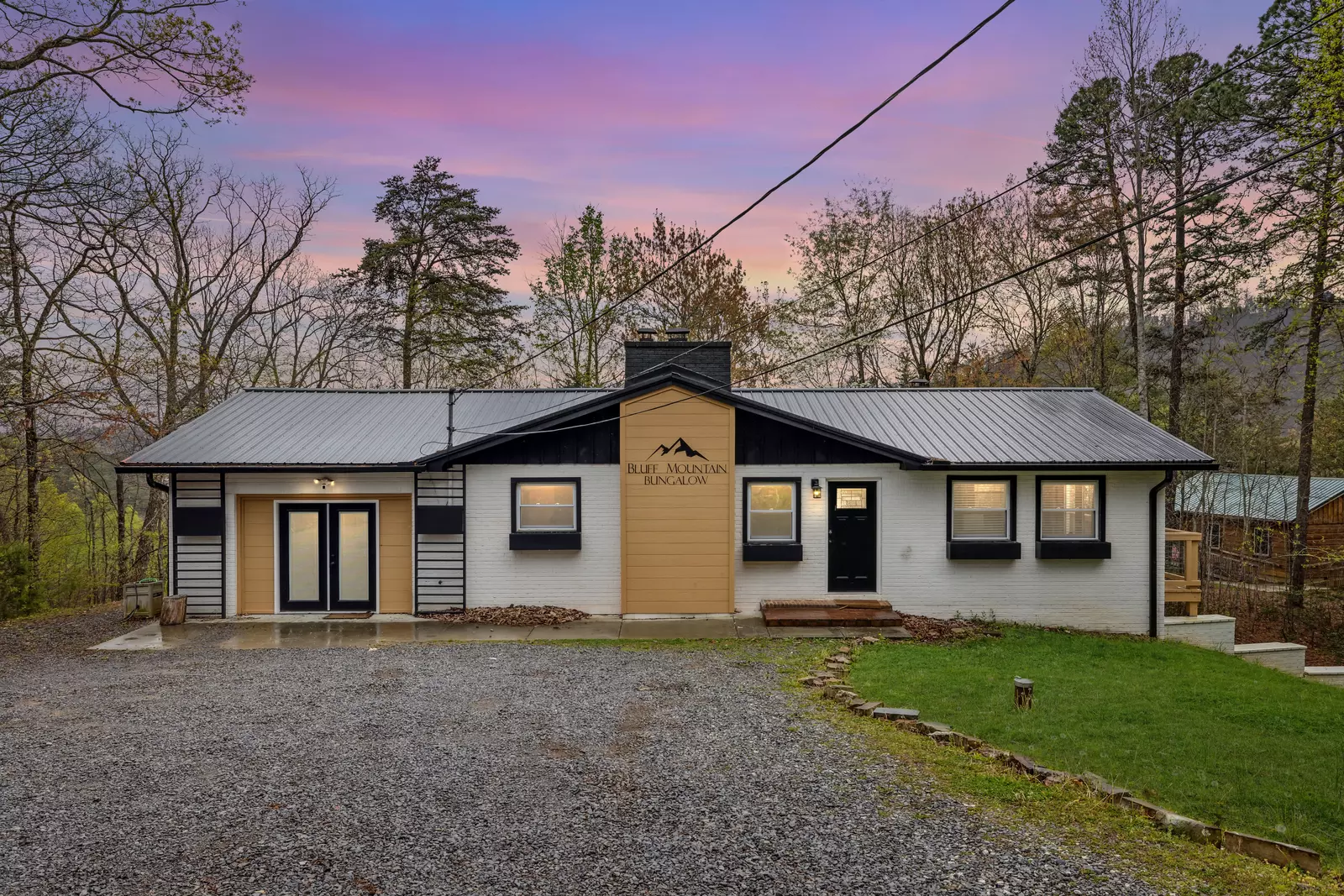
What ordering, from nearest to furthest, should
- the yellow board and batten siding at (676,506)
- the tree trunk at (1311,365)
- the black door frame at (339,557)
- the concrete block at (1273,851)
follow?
1. the concrete block at (1273,851)
2. the yellow board and batten siding at (676,506)
3. the black door frame at (339,557)
4. the tree trunk at (1311,365)

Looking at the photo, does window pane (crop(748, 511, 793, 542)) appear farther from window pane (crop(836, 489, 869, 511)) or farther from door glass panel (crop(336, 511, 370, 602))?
door glass panel (crop(336, 511, 370, 602))

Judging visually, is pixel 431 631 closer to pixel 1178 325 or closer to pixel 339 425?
pixel 339 425

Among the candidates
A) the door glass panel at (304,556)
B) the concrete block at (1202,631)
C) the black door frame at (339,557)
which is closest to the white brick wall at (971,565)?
the concrete block at (1202,631)

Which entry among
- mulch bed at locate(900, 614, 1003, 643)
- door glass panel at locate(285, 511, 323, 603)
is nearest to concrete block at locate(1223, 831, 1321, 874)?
mulch bed at locate(900, 614, 1003, 643)

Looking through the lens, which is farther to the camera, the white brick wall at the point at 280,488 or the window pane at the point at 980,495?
the window pane at the point at 980,495

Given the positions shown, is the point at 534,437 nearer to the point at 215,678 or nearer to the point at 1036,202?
the point at 215,678

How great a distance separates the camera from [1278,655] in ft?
37.9

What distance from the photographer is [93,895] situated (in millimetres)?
3795

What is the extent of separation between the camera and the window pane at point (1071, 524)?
38.3ft

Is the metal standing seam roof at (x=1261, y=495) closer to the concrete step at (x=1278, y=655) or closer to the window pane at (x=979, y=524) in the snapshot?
the concrete step at (x=1278, y=655)

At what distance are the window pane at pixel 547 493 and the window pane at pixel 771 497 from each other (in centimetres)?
308

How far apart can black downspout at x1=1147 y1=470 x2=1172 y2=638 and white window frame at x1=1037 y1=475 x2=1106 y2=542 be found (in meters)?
0.80

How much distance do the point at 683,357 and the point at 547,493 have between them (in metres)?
3.37

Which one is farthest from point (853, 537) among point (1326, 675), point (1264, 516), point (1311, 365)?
point (1264, 516)
